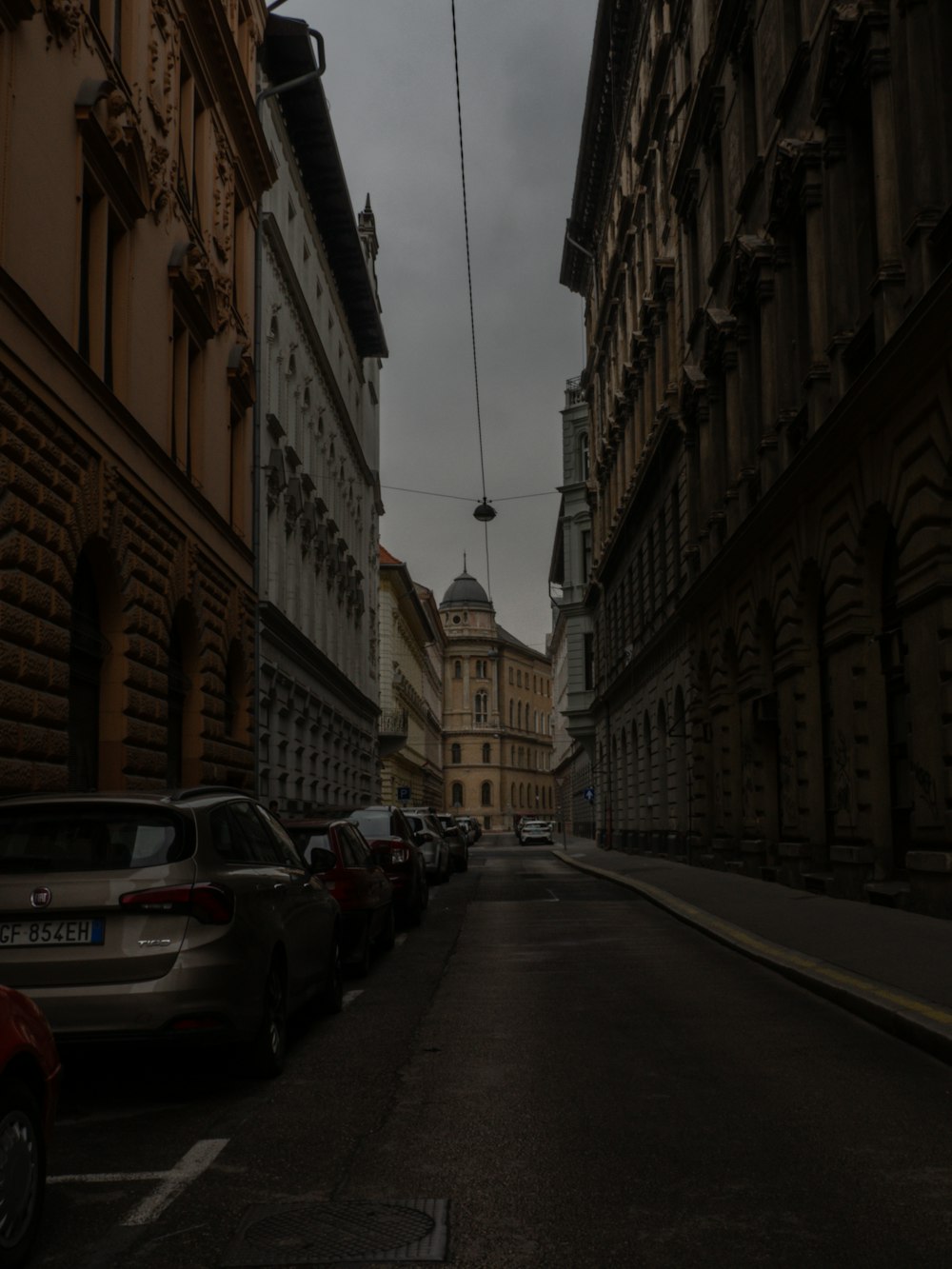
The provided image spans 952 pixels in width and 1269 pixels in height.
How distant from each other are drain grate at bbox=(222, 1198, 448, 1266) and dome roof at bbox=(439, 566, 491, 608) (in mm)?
136634

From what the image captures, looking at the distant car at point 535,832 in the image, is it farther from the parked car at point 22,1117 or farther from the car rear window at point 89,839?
the parked car at point 22,1117

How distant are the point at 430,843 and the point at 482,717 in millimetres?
109008

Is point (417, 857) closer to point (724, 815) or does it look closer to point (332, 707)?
point (724, 815)

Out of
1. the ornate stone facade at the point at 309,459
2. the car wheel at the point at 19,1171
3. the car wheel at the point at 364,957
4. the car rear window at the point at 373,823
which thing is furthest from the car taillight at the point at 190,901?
the ornate stone facade at the point at 309,459

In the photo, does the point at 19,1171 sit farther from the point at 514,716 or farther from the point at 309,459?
the point at 514,716

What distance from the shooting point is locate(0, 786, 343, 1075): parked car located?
7.03m

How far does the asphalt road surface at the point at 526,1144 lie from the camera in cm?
490

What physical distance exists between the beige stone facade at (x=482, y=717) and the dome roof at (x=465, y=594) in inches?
3.7

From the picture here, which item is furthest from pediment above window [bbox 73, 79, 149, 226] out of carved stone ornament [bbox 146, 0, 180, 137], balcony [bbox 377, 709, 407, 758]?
balcony [bbox 377, 709, 407, 758]

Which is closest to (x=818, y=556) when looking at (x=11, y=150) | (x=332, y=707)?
(x=11, y=150)

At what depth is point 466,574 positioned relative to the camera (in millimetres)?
148500

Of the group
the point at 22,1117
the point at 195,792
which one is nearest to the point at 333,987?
the point at 195,792

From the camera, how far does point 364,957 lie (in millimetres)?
12945

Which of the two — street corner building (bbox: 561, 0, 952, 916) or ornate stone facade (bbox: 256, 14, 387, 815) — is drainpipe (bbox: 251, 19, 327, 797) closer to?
ornate stone facade (bbox: 256, 14, 387, 815)
